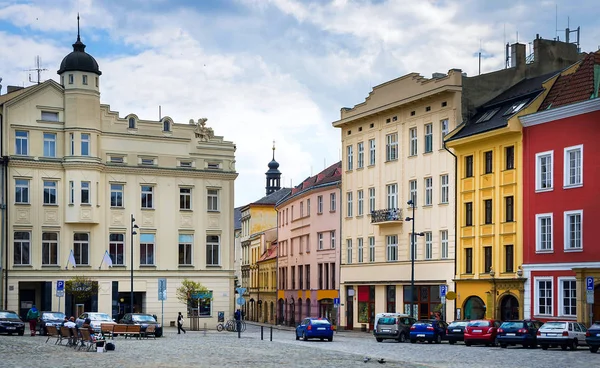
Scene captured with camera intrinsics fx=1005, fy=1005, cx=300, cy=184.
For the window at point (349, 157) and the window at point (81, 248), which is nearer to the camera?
the window at point (81, 248)

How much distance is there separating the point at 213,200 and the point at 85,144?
1056 centimetres

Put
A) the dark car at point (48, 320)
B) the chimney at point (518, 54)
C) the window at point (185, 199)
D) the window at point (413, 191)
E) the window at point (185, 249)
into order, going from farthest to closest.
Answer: the window at point (185, 199), the window at point (185, 249), the window at point (413, 191), the chimney at point (518, 54), the dark car at point (48, 320)

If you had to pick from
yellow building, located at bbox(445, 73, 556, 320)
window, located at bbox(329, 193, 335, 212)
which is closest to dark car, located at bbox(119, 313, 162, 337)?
yellow building, located at bbox(445, 73, 556, 320)

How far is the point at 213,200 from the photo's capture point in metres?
74.4

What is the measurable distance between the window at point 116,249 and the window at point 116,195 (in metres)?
2.25

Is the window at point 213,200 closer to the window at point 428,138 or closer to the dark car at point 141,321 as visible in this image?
the window at point 428,138

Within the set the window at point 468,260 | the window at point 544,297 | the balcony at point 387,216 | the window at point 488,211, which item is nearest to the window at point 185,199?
the balcony at point 387,216

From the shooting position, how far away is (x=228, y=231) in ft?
245

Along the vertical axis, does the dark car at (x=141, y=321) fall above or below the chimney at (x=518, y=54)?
below

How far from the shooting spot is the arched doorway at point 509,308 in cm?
5556

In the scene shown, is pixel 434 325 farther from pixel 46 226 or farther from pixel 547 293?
pixel 46 226

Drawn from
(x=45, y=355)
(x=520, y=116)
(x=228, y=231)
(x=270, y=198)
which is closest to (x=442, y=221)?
(x=520, y=116)

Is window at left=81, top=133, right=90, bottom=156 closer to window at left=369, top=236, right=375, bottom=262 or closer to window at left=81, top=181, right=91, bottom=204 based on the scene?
window at left=81, top=181, right=91, bottom=204

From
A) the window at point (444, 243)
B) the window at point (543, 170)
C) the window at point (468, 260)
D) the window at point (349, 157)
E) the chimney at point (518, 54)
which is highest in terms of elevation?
the chimney at point (518, 54)
